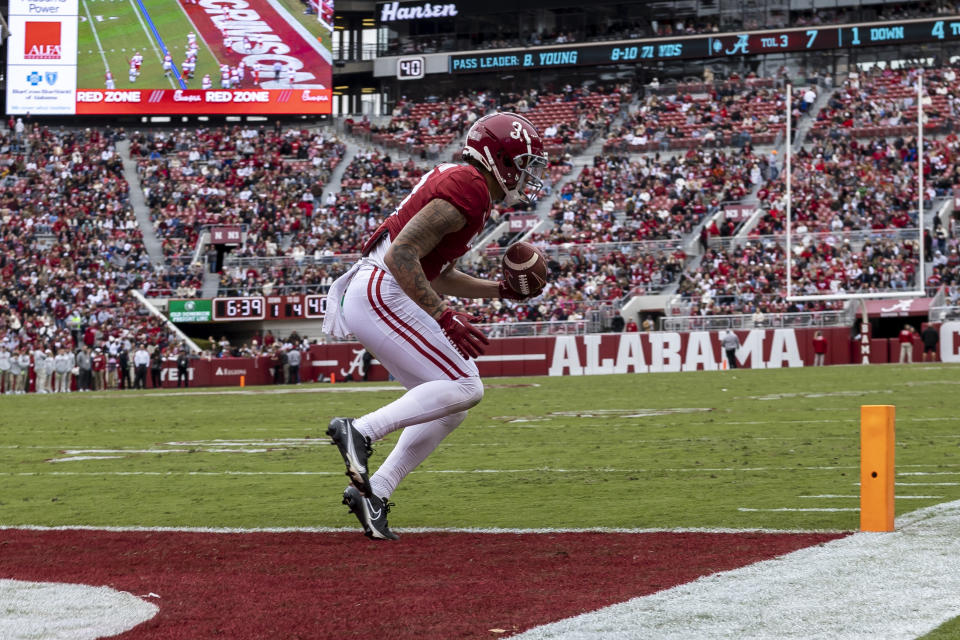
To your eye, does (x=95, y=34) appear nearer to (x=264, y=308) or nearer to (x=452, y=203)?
(x=264, y=308)

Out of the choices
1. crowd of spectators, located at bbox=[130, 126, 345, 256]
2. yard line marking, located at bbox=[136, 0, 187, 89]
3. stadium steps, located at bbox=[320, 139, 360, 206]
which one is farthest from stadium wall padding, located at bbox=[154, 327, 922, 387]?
yard line marking, located at bbox=[136, 0, 187, 89]

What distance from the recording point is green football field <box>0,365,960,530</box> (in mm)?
7152

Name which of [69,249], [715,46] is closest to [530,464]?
[69,249]

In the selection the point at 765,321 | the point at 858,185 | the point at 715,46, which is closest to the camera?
the point at 765,321

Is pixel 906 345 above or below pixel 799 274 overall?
below

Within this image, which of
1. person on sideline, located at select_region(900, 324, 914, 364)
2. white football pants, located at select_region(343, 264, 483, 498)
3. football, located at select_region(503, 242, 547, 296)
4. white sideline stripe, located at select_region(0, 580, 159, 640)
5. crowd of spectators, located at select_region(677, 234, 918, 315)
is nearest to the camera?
white sideline stripe, located at select_region(0, 580, 159, 640)

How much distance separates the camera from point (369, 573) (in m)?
5.15

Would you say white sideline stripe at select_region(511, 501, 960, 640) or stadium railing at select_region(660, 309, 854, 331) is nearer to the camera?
white sideline stripe at select_region(511, 501, 960, 640)

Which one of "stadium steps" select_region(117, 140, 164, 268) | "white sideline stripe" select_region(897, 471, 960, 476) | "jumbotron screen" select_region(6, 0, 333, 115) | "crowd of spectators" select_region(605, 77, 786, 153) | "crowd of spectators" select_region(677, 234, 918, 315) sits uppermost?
"jumbotron screen" select_region(6, 0, 333, 115)

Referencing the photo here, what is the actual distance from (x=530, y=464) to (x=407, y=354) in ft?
13.5

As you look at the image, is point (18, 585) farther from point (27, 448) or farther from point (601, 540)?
point (27, 448)

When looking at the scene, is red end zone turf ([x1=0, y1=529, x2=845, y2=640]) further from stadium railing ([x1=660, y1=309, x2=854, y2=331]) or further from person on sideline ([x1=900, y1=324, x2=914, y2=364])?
stadium railing ([x1=660, y1=309, x2=854, y2=331])

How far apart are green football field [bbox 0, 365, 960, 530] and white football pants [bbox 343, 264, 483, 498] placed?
77cm

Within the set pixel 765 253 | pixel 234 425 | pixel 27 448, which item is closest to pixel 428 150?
pixel 765 253
